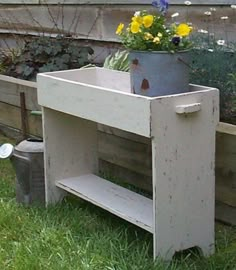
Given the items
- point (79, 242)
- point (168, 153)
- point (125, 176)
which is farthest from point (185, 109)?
point (125, 176)

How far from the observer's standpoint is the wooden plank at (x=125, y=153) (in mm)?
4207

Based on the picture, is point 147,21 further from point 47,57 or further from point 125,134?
point 47,57

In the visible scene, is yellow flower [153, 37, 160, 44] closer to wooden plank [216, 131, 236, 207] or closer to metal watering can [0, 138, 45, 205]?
wooden plank [216, 131, 236, 207]

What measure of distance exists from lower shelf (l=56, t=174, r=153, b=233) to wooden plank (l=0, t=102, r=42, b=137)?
3.78 feet

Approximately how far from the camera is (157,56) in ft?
10.7

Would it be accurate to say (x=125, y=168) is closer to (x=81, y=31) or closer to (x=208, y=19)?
(x=208, y=19)

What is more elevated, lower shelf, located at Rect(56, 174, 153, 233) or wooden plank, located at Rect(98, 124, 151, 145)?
wooden plank, located at Rect(98, 124, 151, 145)

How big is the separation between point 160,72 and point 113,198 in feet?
2.73

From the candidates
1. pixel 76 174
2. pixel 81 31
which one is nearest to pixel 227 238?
pixel 76 174

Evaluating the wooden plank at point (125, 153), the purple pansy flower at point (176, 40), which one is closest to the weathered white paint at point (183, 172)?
the purple pansy flower at point (176, 40)

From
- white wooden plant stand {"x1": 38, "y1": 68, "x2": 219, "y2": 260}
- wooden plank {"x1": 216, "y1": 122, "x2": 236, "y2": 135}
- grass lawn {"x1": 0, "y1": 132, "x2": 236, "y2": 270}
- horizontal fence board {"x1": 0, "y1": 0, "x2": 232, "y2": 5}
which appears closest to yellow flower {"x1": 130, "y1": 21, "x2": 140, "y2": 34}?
white wooden plant stand {"x1": 38, "y1": 68, "x2": 219, "y2": 260}

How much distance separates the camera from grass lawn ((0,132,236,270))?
3284 mm

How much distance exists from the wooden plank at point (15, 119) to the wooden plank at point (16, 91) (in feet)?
0.17

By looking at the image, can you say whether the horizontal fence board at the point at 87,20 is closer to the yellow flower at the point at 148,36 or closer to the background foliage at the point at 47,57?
the background foliage at the point at 47,57
